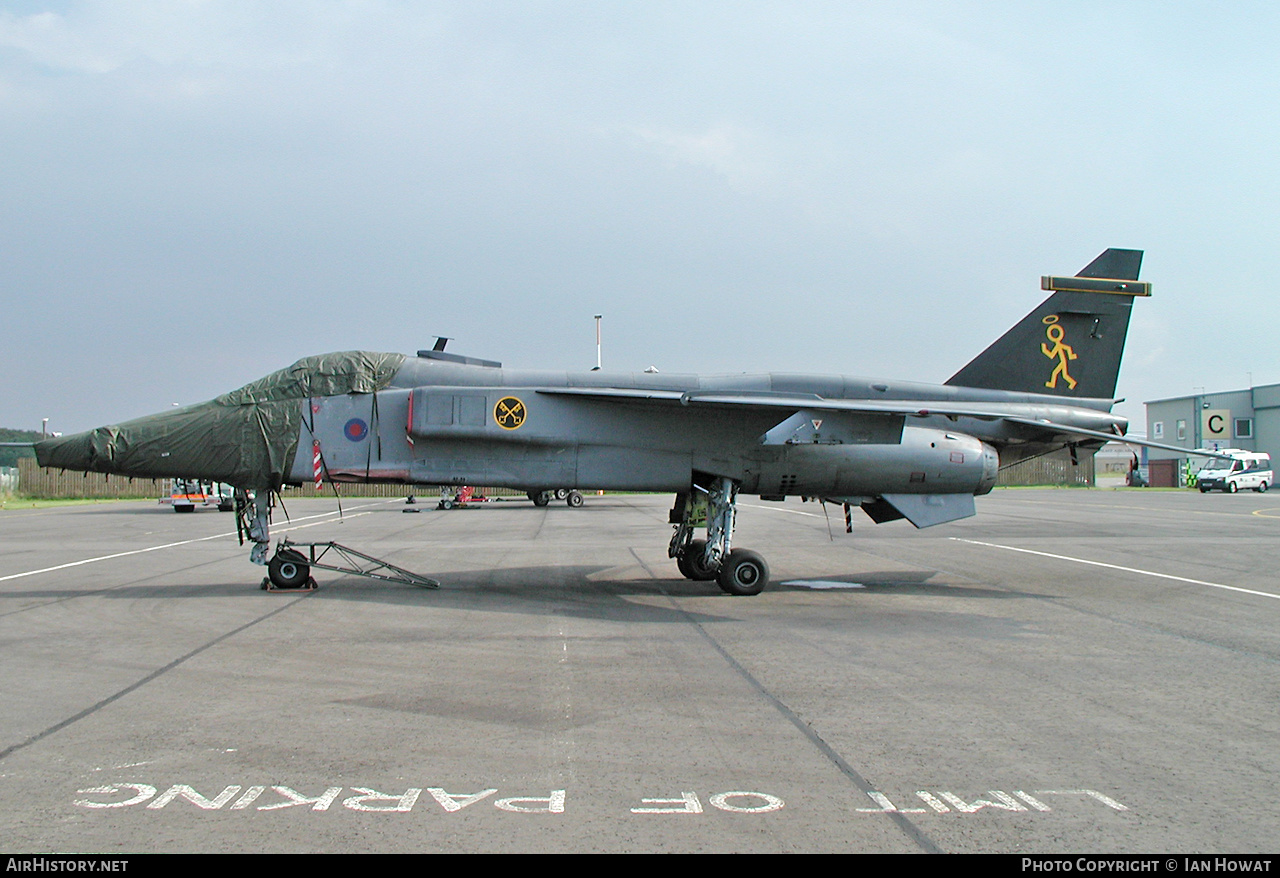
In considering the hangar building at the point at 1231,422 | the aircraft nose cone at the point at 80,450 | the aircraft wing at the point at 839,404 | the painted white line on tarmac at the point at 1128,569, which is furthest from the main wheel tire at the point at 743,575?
the hangar building at the point at 1231,422

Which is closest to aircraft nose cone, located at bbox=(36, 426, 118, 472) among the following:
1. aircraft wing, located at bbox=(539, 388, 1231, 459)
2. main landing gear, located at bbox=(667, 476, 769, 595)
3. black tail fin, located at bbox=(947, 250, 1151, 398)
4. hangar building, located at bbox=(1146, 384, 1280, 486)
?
aircraft wing, located at bbox=(539, 388, 1231, 459)

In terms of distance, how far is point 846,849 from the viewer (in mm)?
→ 3779

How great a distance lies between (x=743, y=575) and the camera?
11977mm

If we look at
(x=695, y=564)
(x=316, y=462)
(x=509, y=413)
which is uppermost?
(x=509, y=413)

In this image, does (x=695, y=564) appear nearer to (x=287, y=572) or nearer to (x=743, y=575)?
(x=743, y=575)

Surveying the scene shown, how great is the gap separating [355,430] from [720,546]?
5235 millimetres

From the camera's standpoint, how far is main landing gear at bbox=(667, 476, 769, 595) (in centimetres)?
1196

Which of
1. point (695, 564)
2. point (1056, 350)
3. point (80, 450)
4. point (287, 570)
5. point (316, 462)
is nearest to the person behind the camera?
point (80, 450)

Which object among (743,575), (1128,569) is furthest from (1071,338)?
(743,575)

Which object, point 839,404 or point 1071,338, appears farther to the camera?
point 1071,338

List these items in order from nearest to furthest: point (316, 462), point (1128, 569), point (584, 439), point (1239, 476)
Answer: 1. point (316, 462)
2. point (584, 439)
3. point (1128, 569)
4. point (1239, 476)

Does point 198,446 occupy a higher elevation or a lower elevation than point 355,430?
lower

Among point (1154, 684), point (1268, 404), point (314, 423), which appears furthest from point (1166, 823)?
point (1268, 404)

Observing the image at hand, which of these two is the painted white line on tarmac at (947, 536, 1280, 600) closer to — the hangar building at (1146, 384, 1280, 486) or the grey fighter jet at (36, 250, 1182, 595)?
the grey fighter jet at (36, 250, 1182, 595)
